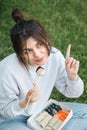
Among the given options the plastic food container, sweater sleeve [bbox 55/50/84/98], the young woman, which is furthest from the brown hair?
the plastic food container

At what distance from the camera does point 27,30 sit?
2373 millimetres

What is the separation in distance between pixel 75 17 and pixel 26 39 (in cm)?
238

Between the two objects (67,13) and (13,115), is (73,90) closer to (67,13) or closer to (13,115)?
(13,115)

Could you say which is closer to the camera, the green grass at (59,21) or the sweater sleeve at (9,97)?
the sweater sleeve at (9,97)

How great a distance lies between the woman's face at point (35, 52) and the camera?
7.81 ft

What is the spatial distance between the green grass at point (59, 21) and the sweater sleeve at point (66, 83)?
1015mm

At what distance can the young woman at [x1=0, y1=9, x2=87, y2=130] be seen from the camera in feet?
7.82

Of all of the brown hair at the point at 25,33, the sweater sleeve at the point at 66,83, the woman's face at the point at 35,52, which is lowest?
the sweater sleeve at the point at 66,83

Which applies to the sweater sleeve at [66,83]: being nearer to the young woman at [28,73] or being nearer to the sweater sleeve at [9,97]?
the young woman at [28,73]

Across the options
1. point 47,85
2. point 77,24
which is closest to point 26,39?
point 47,85

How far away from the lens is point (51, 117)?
102 inches

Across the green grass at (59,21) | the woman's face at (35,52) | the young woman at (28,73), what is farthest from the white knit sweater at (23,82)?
the green grass at (59,21)

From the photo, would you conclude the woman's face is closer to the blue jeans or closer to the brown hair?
the brown hair

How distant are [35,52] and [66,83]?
44 centimetres
